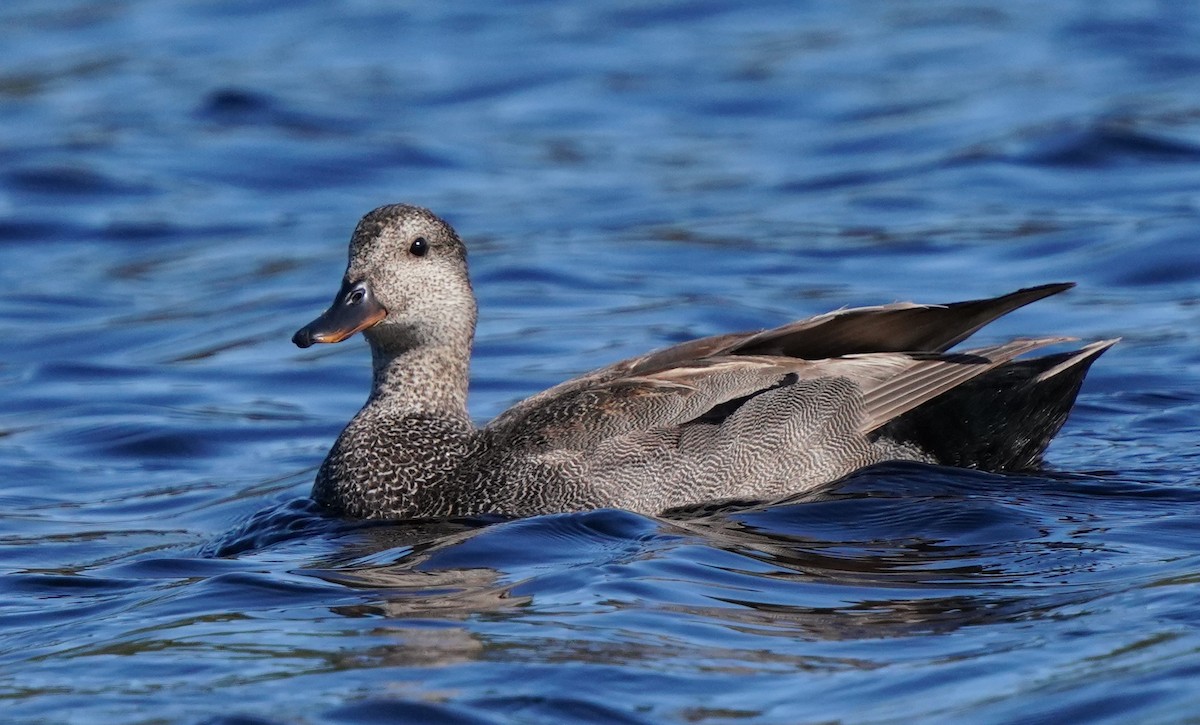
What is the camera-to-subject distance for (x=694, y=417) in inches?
279

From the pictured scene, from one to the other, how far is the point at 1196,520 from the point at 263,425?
464cm

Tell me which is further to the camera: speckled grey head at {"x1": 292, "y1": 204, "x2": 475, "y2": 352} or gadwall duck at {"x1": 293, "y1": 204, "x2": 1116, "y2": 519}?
speckled grey head at {"x1": 292, "y1": 204, "x2": 475, "y2": 352}

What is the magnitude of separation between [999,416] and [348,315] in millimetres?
2446

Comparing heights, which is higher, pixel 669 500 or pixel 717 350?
pixel 717 350

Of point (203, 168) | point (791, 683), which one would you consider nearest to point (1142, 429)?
point (791, 683)

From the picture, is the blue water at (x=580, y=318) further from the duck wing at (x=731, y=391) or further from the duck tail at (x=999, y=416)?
the duck wing at (x=731, y=391)

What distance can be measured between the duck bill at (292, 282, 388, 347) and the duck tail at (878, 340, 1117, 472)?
1939mm

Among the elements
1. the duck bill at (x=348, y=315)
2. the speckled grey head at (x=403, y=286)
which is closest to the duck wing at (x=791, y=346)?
the speckled grey head at (x=403, y=286)

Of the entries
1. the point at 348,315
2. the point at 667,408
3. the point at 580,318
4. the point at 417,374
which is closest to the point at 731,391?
the point at 667,408

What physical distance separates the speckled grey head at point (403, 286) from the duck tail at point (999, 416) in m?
1.70

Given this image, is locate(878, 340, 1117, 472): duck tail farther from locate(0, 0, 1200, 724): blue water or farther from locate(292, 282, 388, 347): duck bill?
locate(292, 282, 388, 347): duck bill

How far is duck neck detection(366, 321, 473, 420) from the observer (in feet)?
24.8

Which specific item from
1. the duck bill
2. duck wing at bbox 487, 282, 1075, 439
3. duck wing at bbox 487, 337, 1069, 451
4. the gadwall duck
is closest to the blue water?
the gadwall duck

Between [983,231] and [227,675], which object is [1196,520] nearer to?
[227,675]
